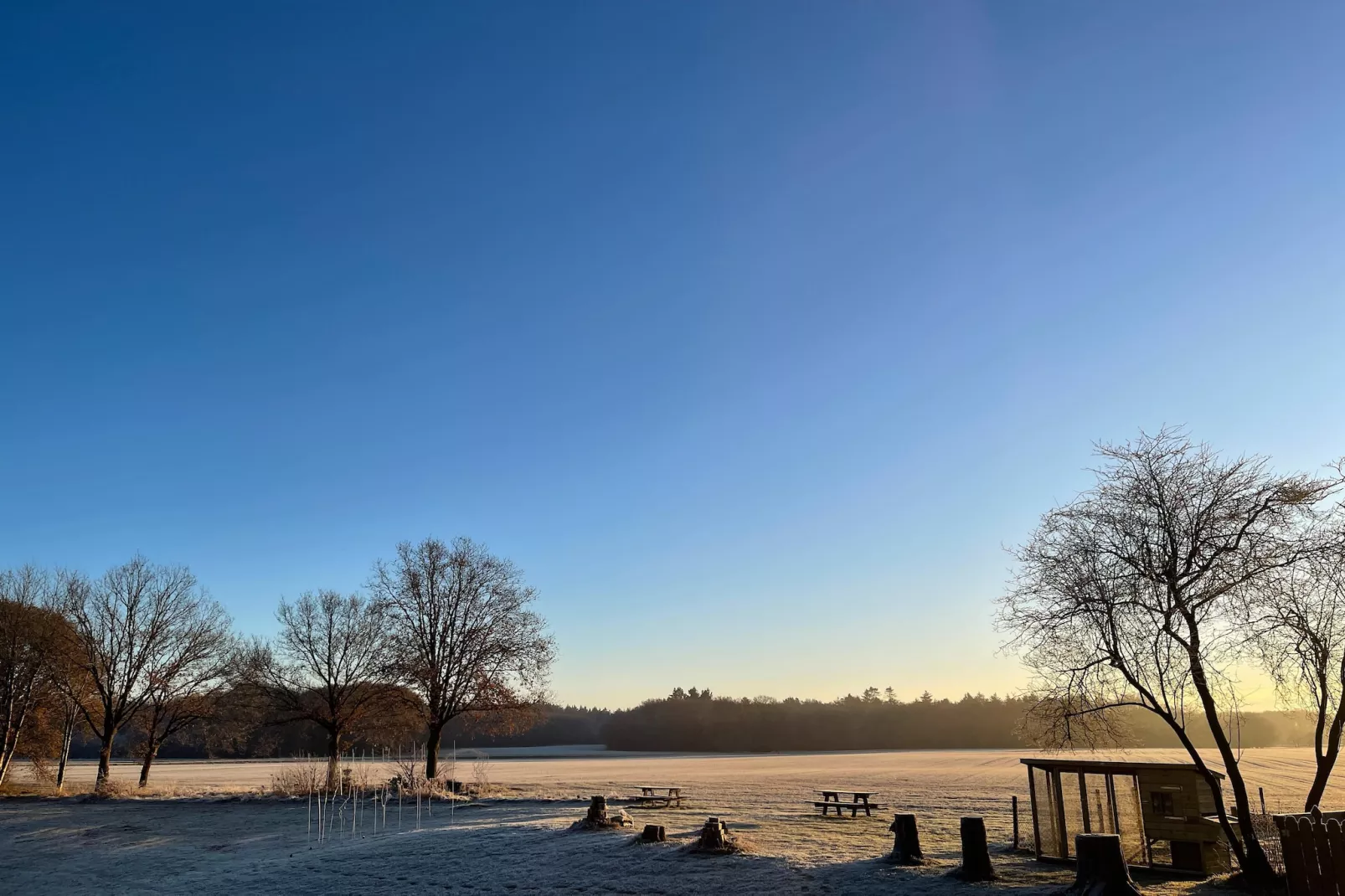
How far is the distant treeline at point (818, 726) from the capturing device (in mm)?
134625

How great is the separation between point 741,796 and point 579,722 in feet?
520

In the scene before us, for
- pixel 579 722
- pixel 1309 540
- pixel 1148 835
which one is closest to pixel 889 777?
pixel 1148 835

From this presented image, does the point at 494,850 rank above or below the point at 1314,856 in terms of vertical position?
below

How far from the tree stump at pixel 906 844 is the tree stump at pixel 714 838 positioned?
3.85 m

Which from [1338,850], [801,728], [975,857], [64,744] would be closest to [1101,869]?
[975,857]

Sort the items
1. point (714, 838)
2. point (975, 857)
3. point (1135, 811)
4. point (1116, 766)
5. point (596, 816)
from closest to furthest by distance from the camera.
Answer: point (975, 857) → point (1116, 766) → point (714, 838) → point (1135, 811) → point (596, 816)

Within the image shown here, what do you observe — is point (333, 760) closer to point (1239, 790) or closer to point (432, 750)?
point (432, 750)

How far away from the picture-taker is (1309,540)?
16312 millimetres

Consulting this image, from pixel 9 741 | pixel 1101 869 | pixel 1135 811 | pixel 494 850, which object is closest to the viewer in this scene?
pixel 1101 869

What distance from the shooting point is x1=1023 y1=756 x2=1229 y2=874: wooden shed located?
58.0 feet

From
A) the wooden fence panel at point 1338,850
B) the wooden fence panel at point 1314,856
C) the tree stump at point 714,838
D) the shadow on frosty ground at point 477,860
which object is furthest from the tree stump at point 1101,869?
the tree stump at point 714,838

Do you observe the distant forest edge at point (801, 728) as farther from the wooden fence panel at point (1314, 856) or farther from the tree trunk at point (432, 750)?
the wooden fence panel at point (1314, 856)

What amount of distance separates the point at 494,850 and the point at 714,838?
6421 millimetres

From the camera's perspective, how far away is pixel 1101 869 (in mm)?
13148
